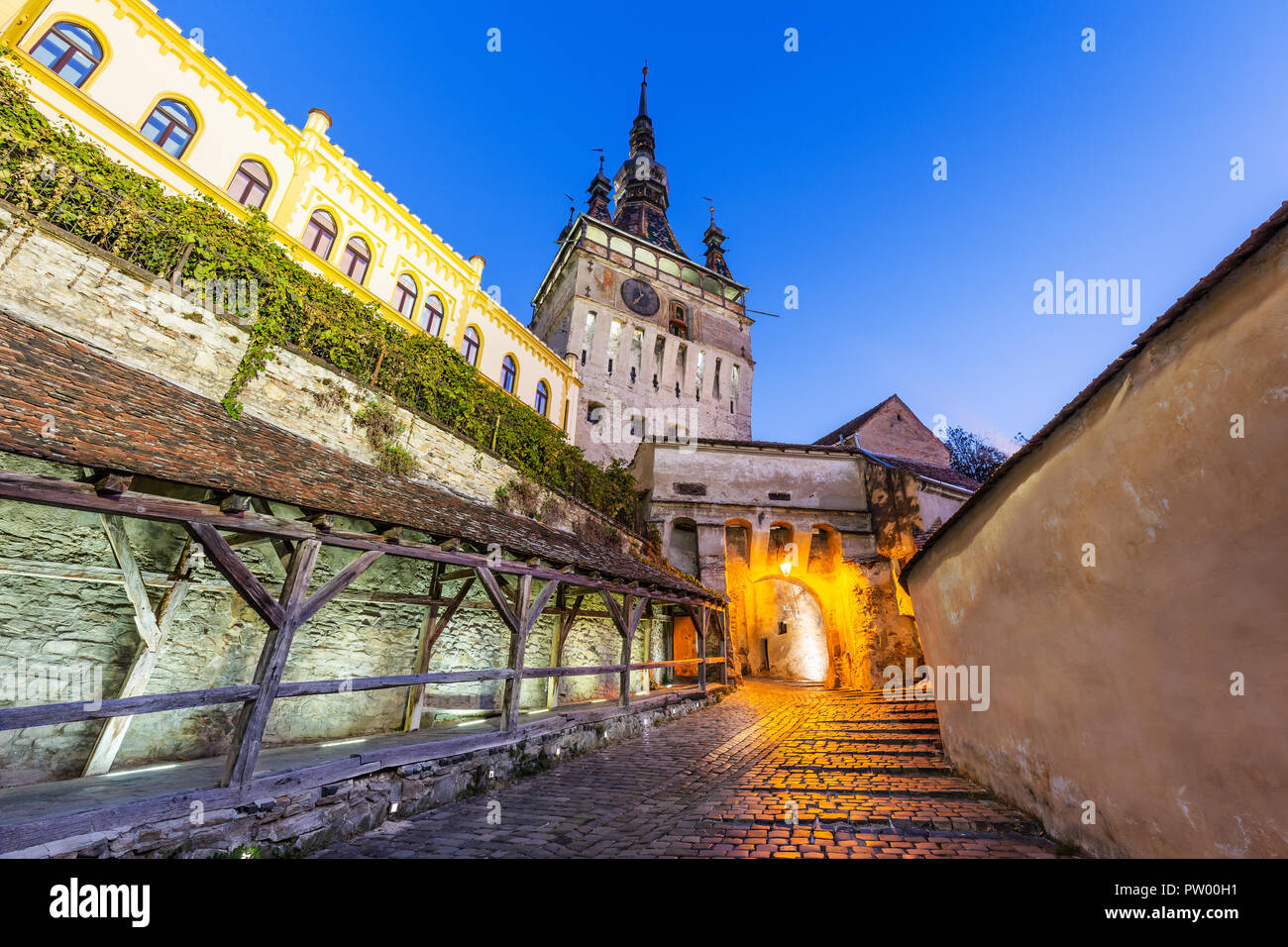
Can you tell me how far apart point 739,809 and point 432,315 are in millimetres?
15202

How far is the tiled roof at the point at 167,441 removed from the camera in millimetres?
3400

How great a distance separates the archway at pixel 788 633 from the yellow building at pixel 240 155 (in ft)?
51.7

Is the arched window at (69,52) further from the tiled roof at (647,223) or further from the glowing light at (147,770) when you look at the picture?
the tiled roof at (647,223)

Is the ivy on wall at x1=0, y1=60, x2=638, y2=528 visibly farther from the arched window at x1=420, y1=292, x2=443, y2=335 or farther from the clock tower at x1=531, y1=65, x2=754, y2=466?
the clock tower at x1=531, y1=65, x2=754, y2=466

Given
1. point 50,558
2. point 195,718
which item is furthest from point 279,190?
point 195,718

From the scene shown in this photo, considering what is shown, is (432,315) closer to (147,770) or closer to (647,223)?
(147,770)

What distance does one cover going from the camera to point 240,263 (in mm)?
7379

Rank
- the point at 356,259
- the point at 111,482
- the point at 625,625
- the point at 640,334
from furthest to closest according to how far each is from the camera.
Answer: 1. the point at 640,334
2. the point at 356,259
3. the point at 625,625
4. the point at 111,482

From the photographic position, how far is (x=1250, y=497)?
2494 mm

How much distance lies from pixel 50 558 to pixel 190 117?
39.4ft

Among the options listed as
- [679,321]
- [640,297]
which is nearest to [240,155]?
[640,297]

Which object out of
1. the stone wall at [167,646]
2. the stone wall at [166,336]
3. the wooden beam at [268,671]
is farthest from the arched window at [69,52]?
the wooden beam at [268,671]

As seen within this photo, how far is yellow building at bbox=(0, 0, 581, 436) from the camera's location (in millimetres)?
→ 9328

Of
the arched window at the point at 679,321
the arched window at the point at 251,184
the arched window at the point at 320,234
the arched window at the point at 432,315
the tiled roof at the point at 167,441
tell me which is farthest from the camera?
the arched window at the point at 679,321
